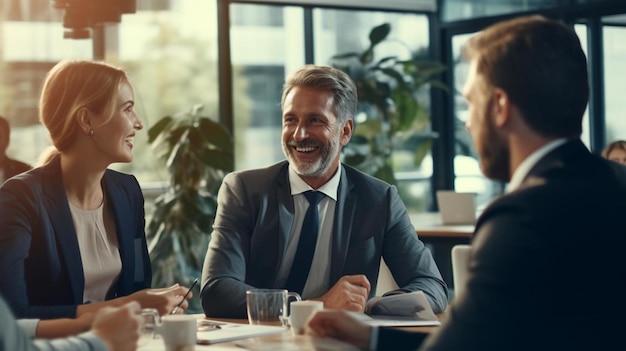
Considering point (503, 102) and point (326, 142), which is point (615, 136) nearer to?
point (326, 142)

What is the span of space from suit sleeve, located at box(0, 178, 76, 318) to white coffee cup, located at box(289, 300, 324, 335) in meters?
0.65

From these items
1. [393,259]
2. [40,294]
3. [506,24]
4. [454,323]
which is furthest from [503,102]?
[40,294]

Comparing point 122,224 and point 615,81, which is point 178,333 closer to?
point 122,224

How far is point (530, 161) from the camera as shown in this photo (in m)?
1.83

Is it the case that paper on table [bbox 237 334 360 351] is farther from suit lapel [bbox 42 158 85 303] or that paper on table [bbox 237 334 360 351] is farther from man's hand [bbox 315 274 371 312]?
suit lapel [bbox 42 158 85 303]

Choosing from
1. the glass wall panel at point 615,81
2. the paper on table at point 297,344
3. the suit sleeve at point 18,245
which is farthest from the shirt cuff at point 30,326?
the glass wall panel at point 615,81

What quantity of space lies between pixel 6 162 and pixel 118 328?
4.19 m

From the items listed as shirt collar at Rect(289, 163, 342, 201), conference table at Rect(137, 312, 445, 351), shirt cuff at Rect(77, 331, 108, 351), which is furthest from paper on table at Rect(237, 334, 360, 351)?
shirt collar at Rect(289, 163, 342, 201)

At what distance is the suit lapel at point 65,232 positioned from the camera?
299cm

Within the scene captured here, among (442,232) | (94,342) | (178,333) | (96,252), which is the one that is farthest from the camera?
(442,232)

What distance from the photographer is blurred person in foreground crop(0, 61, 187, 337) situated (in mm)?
2965

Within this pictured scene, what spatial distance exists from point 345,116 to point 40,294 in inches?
49.1

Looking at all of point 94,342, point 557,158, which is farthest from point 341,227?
point 557,158

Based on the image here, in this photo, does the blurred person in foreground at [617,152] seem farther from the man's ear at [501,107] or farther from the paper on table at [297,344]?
the man's ear at [501,107]
